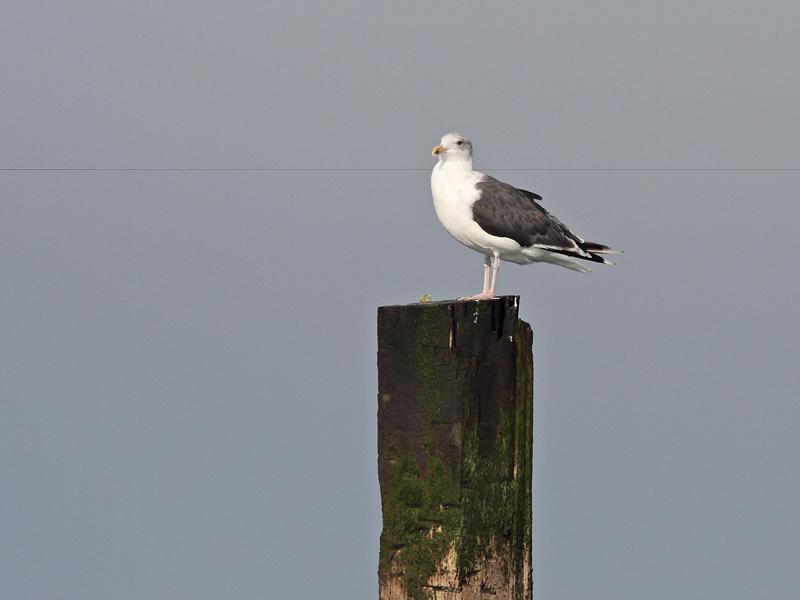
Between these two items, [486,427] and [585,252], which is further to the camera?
[585,252]

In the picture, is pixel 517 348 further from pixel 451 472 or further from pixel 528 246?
pixel 528 246

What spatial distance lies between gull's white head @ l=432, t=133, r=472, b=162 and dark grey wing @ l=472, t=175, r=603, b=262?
10.7 inches

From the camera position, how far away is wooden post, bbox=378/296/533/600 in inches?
320

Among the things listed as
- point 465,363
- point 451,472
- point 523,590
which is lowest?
point 523,590

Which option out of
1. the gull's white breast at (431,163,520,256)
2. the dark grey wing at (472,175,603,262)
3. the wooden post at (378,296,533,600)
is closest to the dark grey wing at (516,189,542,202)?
the dark grey wing at (472,175,603,262)

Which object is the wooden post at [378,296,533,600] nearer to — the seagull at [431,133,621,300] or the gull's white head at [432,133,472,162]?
the seagull at [431,133,621,300]

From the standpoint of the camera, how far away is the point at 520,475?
8555 millimetres

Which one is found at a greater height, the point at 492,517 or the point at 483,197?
the point at 483,197

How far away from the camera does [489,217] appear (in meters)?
11.2

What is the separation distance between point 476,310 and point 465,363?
340 millimetres

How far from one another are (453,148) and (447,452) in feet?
12.7

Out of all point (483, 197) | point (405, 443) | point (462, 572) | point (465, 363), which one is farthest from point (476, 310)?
point (483, 197)

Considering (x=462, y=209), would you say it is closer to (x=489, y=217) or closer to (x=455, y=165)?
(x=489, y=217)

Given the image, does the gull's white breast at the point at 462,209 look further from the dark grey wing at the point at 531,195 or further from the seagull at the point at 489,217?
the dark grey wing at the point at 531,195
